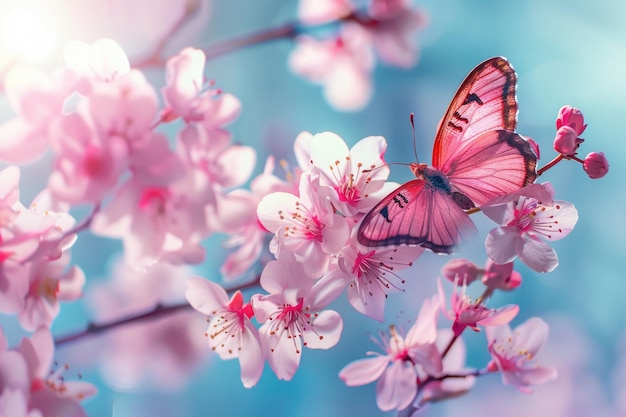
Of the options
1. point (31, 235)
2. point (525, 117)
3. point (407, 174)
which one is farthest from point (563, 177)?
point (31, 235)

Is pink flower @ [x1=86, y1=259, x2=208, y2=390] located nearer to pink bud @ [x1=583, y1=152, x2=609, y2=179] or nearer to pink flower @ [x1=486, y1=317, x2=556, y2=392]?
pink flower @ [x1=486, y1=317, x2=556, y2=392]

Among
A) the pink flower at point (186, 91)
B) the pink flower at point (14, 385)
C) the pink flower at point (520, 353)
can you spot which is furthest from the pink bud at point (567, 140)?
the pink flower at point (14, 385)

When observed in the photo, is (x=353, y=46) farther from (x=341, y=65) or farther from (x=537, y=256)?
(x=537, y=256)

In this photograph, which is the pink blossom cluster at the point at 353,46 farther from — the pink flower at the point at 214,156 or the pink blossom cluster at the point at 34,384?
the pink blossom cluster at the point at 34,384

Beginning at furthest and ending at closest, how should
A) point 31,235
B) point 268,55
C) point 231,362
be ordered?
Answer: point 268,55
point 231,362
point 31,235

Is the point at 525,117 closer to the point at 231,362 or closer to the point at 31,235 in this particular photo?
the point at 231,362

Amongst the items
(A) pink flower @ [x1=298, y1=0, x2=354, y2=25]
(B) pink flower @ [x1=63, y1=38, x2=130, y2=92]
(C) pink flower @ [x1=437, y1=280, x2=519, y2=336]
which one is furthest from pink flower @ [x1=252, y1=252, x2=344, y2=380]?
(A) pink flower @ [x1=298, y1=0, x2=354, y2=25]
